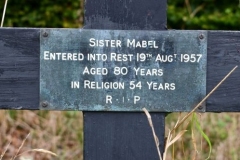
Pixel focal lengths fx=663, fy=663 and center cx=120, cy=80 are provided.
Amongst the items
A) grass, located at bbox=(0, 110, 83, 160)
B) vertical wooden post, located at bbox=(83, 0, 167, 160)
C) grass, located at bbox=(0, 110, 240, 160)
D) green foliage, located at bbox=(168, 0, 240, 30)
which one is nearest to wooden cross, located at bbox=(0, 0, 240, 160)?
vertical wooden post, located at bbox=(83, 0, 167, 160)

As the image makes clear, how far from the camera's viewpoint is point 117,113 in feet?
6.80

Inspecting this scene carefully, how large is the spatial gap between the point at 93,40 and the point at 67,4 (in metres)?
4.43

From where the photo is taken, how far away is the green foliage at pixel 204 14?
20.4 ft

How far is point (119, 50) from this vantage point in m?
2.04

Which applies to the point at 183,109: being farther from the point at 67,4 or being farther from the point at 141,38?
the point at 67,4

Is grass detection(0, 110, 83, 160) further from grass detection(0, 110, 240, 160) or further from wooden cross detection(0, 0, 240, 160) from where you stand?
wooden cross detection(0, 0, 240, 160)

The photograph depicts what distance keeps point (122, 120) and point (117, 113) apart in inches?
1.1

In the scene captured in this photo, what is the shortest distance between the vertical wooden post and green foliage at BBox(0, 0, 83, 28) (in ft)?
13.8

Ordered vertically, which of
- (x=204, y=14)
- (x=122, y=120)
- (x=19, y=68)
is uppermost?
(x=204, y=14)

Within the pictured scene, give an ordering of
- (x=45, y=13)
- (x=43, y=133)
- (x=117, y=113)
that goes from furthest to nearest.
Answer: (x=45, y=13)
(x=43, y=133)
(x=117, y=113)

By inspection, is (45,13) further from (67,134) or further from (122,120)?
(122,120)

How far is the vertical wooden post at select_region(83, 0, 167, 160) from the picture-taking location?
2.07 meters

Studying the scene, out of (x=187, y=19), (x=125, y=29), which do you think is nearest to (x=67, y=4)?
(x=187, y=19)

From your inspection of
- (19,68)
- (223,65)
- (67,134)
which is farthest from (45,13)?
(223,65)
